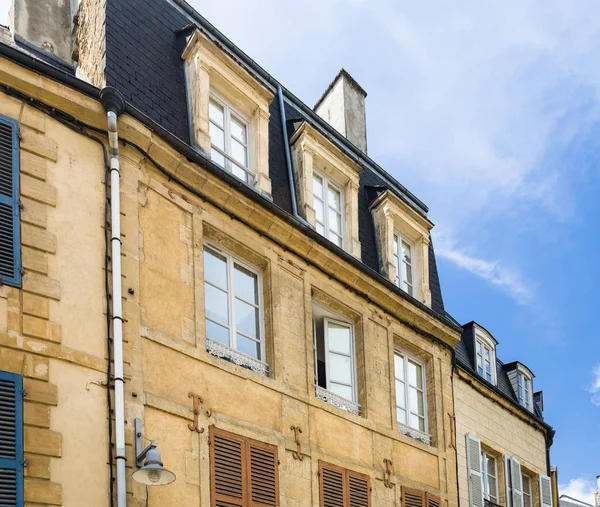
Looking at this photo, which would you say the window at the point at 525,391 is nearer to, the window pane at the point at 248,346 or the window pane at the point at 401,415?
the window pane at the point at 401,415

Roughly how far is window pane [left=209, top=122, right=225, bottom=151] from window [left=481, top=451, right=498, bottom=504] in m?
8.43

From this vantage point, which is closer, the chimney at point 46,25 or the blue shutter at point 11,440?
the blue shutter at point 11,440

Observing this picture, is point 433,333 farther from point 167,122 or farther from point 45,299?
point 45,299

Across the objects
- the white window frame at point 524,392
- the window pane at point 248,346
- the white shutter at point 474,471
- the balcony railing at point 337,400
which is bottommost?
the white shutter at point 474,471

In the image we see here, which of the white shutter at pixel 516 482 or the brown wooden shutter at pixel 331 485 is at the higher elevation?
the white shutter at pixel 516 482

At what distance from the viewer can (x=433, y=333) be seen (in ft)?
60.9

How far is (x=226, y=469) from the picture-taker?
42.8 feet

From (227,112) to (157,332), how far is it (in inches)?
163

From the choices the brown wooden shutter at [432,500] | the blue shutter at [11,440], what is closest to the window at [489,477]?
the brown wooden shutter at [432,500]

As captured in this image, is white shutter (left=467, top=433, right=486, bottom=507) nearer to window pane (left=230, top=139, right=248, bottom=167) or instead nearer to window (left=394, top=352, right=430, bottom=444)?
window (left=394, top=352, right=430, bottom=444)

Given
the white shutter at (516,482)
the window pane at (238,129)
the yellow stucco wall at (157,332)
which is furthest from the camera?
the white shutter at (516,482)

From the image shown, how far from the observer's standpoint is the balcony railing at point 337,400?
51.3ft

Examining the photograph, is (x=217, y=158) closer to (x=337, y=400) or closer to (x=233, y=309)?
(x=233, y=309)

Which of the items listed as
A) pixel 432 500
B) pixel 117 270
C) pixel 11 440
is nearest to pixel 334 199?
pixel 432 500
